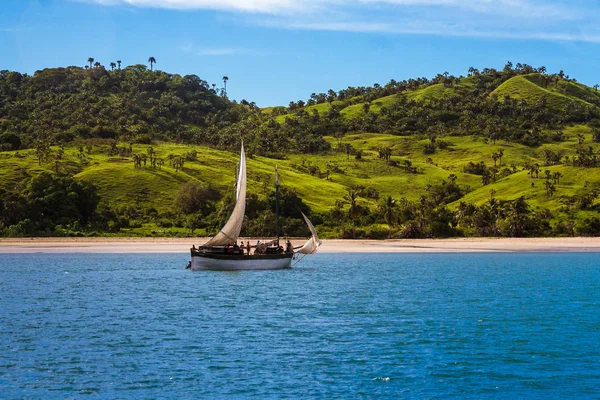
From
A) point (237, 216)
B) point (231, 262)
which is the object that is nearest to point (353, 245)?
point (231, 262)

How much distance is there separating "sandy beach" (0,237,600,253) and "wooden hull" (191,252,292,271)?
33.2 meters

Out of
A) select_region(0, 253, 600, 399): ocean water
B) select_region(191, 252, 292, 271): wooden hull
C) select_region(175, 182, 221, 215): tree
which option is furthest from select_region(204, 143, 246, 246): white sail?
select_region(175, 182, 221, 215): tree

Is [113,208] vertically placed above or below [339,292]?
above

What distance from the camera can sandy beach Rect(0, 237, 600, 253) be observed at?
12219 cm

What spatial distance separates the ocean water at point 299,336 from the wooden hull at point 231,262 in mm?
4173

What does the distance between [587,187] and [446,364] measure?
530ft

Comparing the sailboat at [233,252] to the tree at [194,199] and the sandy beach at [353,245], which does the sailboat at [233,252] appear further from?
the tree at [194,199]

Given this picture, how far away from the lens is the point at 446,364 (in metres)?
36.1

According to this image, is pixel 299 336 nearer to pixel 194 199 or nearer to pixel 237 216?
pixel 237 216

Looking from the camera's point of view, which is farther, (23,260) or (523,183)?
(523,183)

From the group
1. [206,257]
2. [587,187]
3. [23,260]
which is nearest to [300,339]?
[206,257]

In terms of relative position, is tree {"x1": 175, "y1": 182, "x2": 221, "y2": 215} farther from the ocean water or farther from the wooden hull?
the ocean water

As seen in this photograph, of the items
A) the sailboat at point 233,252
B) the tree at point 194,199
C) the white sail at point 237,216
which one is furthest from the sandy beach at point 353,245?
the white sail at point 237,216

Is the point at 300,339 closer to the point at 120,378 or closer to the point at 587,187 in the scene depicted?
the point at 120,378
